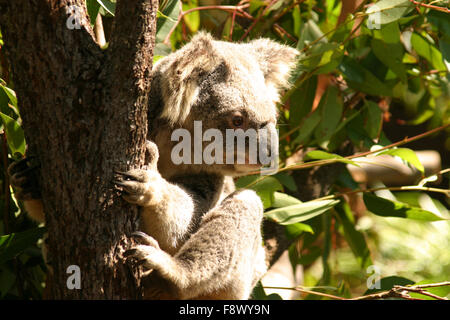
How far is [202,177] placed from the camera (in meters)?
2.28

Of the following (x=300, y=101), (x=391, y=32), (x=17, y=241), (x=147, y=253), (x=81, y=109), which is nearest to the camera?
(x=81, y=109)

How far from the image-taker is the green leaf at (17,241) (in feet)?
7.09

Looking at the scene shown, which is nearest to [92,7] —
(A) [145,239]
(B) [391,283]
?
(A) [145,239]

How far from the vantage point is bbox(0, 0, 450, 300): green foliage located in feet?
8.83

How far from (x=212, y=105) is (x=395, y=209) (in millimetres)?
1192

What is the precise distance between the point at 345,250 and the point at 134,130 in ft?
16.2

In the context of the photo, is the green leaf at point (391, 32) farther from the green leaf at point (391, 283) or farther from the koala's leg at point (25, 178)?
the koala's leg at point (25, 178)

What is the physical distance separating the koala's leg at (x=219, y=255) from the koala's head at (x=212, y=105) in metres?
0.18

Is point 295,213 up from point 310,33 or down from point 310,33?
down

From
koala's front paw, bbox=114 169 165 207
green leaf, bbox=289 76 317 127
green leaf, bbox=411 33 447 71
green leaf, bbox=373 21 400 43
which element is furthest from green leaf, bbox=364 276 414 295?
koala's front paw, bbox=114 169 165 207

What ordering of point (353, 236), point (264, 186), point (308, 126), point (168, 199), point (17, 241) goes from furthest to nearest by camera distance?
point (353, 236), point (308, 126), point (264, 186), point (17, 241), point (168, 199)

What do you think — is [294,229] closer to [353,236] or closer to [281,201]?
[281,201]

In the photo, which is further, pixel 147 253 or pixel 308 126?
pixel 308 126

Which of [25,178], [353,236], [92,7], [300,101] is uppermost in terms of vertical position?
[92,7]
